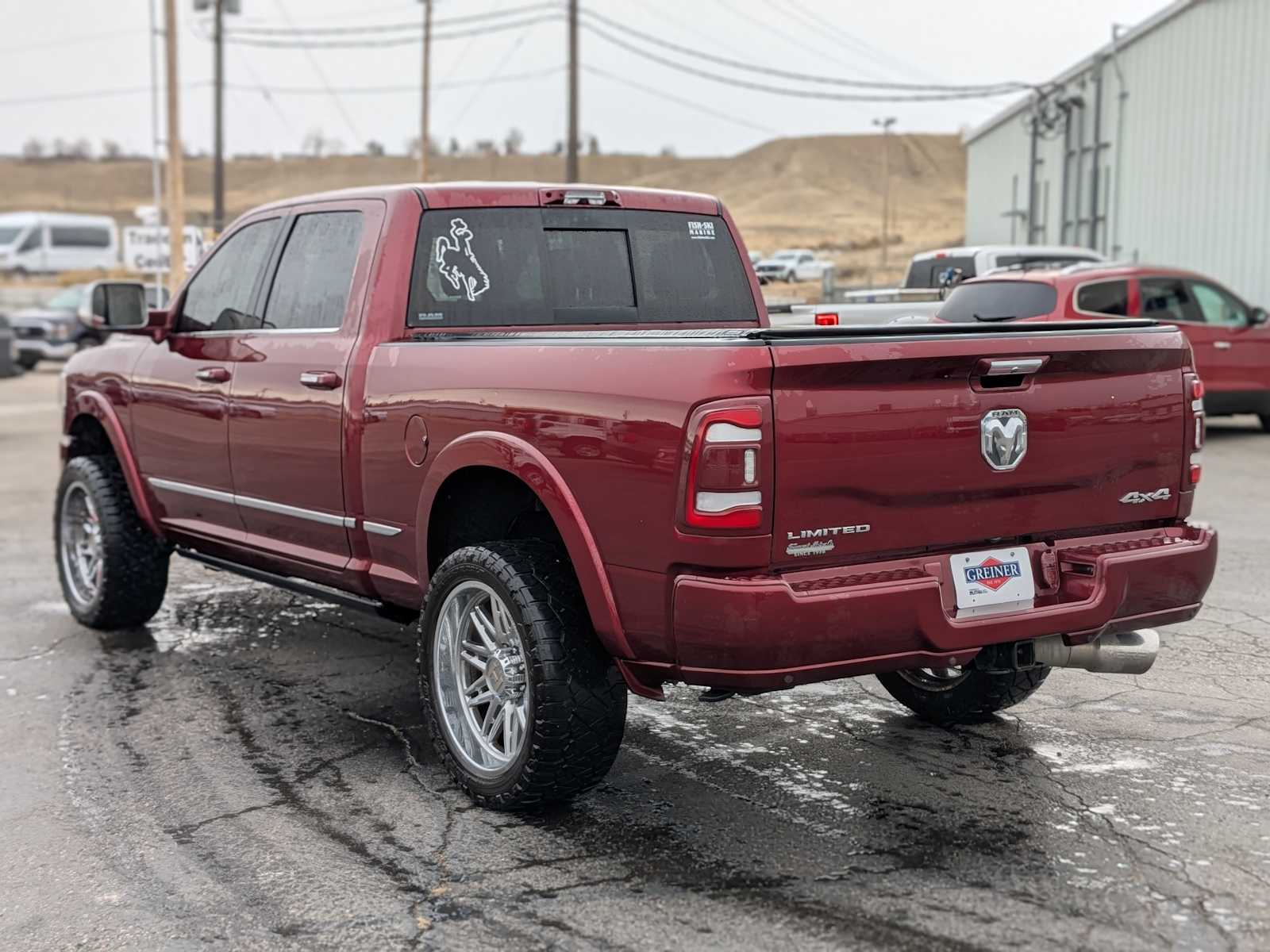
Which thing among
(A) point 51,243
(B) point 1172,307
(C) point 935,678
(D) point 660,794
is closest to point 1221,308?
(B) point 1172,307

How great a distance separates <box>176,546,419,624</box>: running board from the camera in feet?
17.9

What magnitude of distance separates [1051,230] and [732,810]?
2913cm

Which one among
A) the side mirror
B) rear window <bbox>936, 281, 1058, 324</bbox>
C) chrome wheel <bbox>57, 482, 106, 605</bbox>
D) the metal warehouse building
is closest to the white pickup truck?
rear window <bbox>936, 281, 1058, 324</bbox>

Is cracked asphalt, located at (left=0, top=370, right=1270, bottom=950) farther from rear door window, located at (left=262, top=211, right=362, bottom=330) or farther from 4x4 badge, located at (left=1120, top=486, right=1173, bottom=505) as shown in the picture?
rear door window, located at (left=262, top=211, right=362, bottom=330)

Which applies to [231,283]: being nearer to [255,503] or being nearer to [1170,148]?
[255,503]

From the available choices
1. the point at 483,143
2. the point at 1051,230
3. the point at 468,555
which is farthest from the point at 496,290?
the point at 483,143

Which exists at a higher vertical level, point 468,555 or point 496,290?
point 496,290

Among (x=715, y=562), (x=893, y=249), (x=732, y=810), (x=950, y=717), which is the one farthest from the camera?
(x=893, y=249)

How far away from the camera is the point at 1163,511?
4566 millimetres

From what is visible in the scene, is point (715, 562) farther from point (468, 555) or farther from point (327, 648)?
point (327, 648)

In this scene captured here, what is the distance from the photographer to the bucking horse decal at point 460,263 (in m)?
5.37

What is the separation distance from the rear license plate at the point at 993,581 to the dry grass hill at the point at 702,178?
108456 mm

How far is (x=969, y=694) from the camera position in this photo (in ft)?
17.4

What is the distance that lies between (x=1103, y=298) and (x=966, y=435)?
32.8ft
